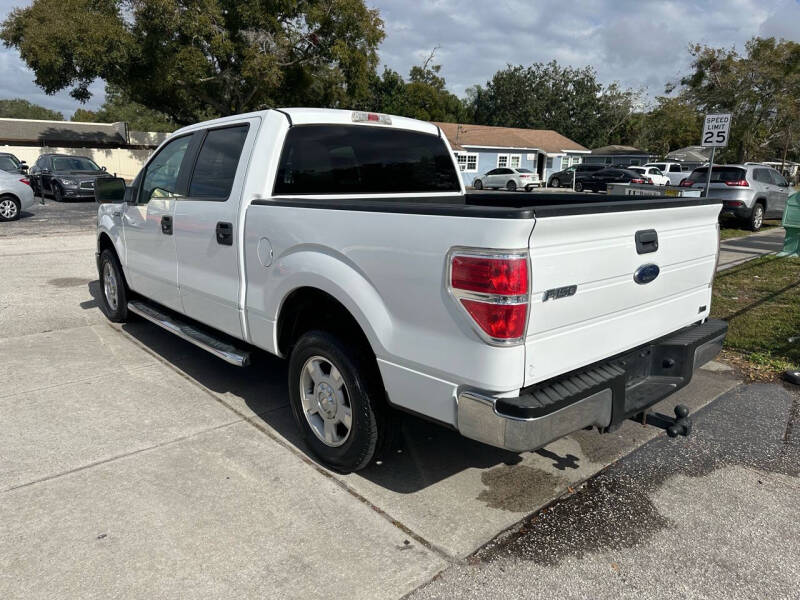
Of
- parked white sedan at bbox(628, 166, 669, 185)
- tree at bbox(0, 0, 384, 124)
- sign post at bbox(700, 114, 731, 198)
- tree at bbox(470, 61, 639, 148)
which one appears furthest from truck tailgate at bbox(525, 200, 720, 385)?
tree at bbox(470, 61, 639, 148)

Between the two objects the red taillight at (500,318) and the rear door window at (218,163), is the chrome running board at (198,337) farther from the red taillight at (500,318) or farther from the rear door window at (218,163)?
the red taillight at (500,318)

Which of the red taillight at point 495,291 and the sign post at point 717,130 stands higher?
the sign post at point 717,130

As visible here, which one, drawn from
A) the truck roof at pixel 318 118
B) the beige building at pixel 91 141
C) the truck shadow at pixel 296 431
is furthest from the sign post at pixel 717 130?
the beige building at pixel 91 141

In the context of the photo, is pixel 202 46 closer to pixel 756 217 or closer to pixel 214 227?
pixel 756 217

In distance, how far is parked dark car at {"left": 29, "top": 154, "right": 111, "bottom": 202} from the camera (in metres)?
20.7

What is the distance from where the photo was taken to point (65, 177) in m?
20.7

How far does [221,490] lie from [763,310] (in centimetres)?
660

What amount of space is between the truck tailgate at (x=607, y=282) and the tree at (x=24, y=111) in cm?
12823

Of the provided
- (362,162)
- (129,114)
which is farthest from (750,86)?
(129,114)

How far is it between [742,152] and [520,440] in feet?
129

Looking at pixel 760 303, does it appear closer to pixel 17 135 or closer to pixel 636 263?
pixel 636 263

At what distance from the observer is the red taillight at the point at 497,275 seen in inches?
91.0

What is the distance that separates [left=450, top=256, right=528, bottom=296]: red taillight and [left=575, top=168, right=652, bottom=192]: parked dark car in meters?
30.3

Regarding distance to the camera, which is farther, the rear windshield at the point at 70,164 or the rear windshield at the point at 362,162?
the rear windshield at the point at 70,164
